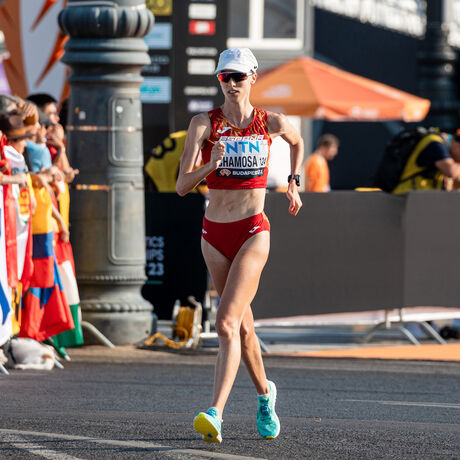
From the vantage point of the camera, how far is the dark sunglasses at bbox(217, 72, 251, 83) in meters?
7.41

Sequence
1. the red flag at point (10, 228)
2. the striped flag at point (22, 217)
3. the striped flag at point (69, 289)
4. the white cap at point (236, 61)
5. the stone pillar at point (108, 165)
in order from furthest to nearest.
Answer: the stone pillar at point (108, 165) < the striped flag at point (69, 289) < the striped flag at point (22, 217) < the red flag at point (10, 228) < the white cap at point (236, 61)

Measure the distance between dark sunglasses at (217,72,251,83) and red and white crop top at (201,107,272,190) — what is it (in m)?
0.22

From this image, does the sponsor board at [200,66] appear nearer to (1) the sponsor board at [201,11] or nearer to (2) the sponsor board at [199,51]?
(2) the sponsor board at [199,51]

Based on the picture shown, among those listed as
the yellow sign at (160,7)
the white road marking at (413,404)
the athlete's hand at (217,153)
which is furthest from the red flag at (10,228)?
the yellow sign at (160,7)

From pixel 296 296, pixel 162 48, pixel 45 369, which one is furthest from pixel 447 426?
Result: pixel 162 48

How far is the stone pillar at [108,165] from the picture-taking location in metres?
12.3

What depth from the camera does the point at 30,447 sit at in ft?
22.9

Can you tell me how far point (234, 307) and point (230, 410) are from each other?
1550mm

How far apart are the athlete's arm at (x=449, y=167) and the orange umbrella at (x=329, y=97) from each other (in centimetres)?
732

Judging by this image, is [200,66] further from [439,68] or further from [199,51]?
[439,68]

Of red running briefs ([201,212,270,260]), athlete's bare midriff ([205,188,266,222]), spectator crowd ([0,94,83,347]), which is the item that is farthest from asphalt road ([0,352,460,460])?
athlete's bare midriff ([205,188,266,222])

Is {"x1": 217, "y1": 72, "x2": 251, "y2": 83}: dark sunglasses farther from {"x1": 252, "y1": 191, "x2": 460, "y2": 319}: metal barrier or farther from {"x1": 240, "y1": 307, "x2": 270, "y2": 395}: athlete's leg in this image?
{"x1": 252, "y1": 191, "x2": 460, "y2": 319}: metal barrier

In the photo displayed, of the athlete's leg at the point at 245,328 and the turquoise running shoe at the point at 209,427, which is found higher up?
the athlete's leg at the point at 245,328

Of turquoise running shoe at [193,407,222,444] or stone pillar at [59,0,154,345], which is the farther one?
stone pillar at [59,0,154,345]
